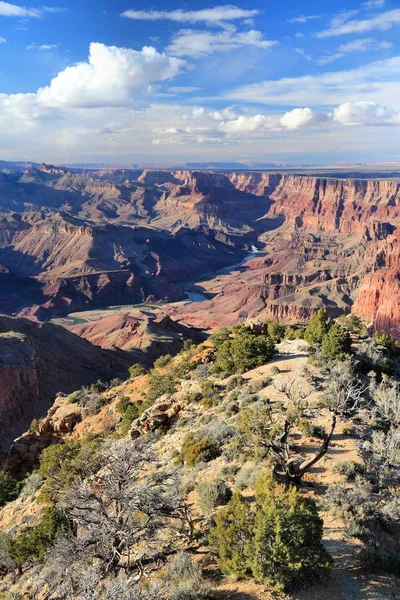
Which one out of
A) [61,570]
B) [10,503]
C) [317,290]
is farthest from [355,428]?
[317,290]

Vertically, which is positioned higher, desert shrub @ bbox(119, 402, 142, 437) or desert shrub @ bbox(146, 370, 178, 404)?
desert shrub @ bbox(146, 370, 178, 404)

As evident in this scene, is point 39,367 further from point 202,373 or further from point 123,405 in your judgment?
point 202,373

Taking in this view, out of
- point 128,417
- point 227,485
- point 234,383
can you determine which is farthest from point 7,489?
point 227,485

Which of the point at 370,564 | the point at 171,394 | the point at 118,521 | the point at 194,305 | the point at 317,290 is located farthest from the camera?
the point at 194,305

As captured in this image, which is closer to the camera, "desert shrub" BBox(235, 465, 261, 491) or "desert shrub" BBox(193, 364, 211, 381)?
"desert shrub" BBox(235, 465, 261, 491)

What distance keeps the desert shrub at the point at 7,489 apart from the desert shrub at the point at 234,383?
16.6m

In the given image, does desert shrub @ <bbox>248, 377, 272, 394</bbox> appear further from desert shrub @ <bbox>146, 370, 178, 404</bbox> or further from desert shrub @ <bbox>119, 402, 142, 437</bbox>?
desert shrub @ <bbox>119, 402, 142, 437</bbox>

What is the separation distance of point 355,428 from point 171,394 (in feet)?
45.6

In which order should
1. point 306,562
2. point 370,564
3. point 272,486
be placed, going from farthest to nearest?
point 272,486 < point 370,564 < point 306,562

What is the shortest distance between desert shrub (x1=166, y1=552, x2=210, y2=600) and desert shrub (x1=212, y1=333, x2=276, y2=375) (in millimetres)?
15936

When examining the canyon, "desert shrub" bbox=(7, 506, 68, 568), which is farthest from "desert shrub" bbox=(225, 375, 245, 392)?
the canyon

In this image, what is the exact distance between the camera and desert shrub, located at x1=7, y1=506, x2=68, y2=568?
1722cm

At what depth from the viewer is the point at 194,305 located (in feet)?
468

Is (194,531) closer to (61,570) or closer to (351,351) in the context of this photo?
(61,570)
